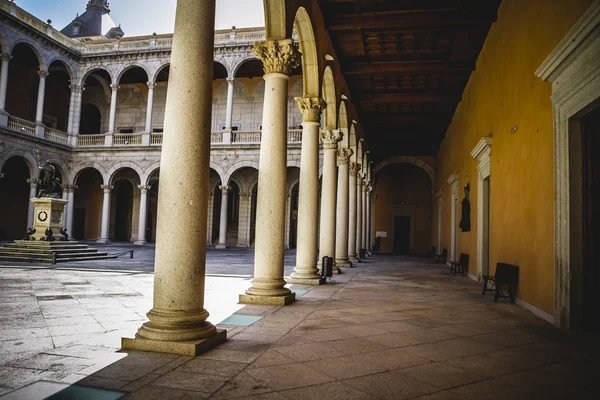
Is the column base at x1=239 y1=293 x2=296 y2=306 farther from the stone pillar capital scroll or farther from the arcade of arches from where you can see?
the stone pillar capital scroll

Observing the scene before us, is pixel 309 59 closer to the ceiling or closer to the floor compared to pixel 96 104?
closer to the floor

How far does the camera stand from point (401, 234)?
30516 mm

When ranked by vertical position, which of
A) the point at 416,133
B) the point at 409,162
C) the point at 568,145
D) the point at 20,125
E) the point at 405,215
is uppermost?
the point at 20,125

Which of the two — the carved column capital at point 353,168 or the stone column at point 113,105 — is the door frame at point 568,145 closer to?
the carved column capital at point 353,168

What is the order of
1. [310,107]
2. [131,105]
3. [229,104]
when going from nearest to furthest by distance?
[310,107]
[229,104]
[131,105]

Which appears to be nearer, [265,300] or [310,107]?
[265,300]

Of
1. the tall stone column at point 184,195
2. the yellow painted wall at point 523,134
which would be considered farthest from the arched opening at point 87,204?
the tall stone column at point 184,195

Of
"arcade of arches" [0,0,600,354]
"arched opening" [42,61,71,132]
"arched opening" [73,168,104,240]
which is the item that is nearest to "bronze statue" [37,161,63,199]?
"arcade of arches" [0,0,600,354]

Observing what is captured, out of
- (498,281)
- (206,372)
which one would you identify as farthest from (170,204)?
(498,281)

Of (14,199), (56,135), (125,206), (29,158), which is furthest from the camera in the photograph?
(125,206)

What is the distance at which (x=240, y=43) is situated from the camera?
1006 inches

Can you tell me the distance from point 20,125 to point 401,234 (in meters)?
23.3

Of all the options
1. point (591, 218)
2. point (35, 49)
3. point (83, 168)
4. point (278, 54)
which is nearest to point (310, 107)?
point (278, 54)

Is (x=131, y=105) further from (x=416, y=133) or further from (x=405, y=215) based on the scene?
(x=405, y=215)
